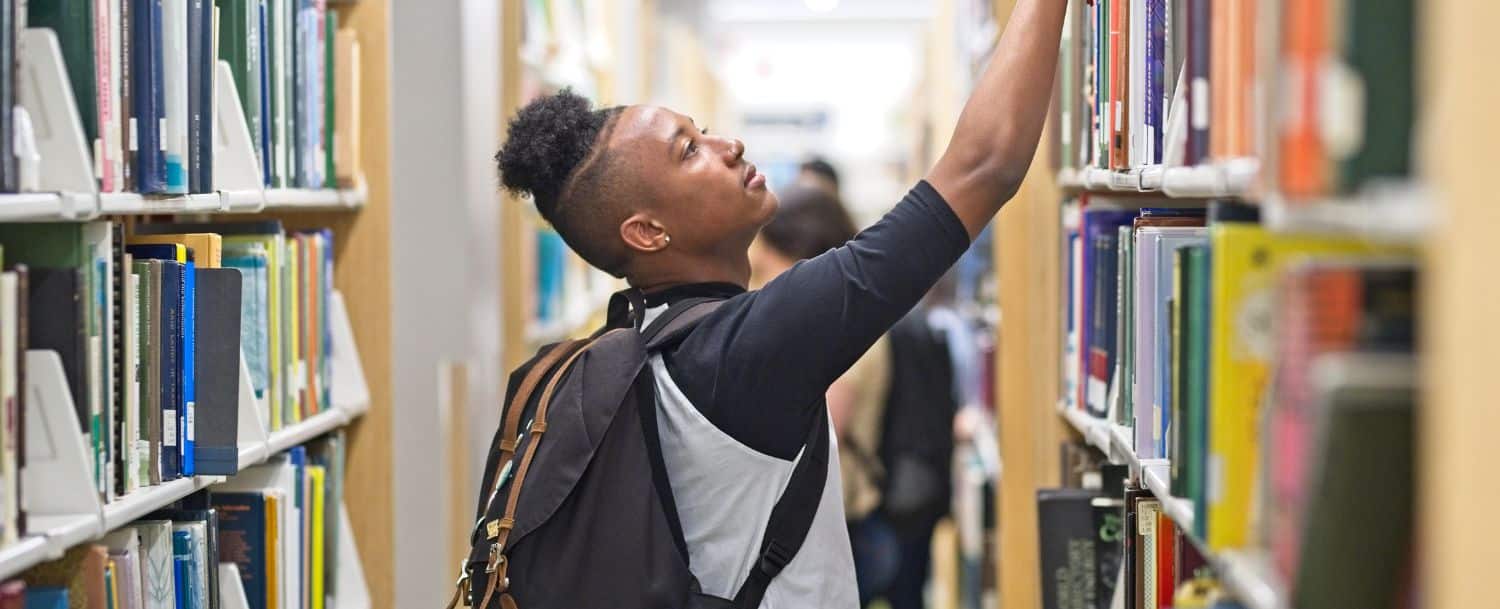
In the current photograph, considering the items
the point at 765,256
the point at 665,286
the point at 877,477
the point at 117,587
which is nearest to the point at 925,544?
the point at 877,477

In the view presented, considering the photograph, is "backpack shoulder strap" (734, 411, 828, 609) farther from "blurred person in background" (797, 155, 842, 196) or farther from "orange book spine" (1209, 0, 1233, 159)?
"blurred person in background" (797, 155, 842, 196)

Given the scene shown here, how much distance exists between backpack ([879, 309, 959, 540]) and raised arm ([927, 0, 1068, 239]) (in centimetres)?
186

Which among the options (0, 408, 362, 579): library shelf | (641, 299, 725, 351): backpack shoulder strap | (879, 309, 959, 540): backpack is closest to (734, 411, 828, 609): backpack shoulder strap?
(641, 299, 725, 351): backpack shoulder strap

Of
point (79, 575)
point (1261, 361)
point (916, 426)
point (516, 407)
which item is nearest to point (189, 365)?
point (79, 575)

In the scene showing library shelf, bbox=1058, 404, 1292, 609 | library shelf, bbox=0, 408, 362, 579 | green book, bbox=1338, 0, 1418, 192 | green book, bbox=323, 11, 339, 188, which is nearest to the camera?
green book, bbox=1338, 0, 1418, 192

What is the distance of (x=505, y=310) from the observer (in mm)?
3609

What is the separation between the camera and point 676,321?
6.30ft

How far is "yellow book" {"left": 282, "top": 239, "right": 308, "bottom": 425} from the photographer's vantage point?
246 cm

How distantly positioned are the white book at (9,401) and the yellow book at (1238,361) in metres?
1.12

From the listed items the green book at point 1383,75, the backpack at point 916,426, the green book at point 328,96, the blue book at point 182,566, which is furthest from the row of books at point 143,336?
the backpack at point 916,426

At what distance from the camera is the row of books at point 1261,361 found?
3.33ft

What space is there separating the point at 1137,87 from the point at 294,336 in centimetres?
138

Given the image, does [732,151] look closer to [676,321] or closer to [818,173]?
[676,321]

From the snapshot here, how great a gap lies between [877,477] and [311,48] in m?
1.73
